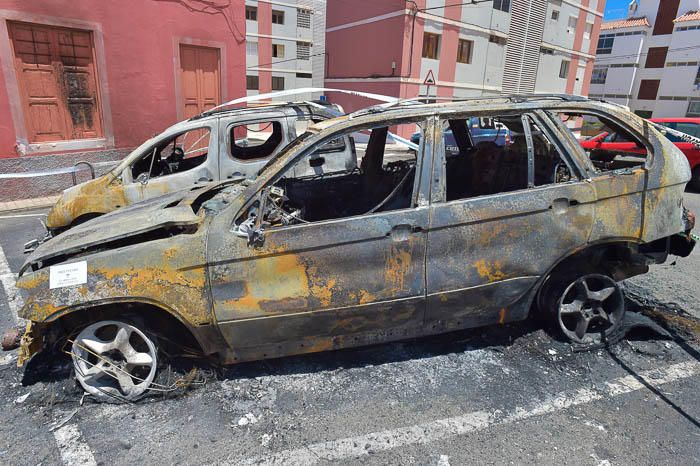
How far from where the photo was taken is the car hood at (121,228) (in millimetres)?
2779

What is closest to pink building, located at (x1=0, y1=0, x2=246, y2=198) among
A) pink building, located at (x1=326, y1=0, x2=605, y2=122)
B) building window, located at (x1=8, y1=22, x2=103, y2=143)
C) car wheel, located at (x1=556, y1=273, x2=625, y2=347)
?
building window, located at (x1=8, y1=22, x2=103, y2=143)

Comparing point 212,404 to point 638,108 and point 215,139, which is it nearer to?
point 215,139

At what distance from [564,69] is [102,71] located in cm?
2965

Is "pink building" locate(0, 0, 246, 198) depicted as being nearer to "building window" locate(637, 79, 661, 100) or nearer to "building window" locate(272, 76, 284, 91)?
"building window" locate(272, 76, 284, 91)

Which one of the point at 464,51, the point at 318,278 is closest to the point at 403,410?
the point at 318,278

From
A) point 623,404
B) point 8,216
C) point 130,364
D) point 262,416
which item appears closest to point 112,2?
point 8,216

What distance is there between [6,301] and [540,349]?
5094mm

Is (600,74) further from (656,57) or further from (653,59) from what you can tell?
(656,57)

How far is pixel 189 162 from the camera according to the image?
20.4 ft

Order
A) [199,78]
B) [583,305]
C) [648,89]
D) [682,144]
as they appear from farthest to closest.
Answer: [648,89] → [199,78] → [682,144] → [583,305]

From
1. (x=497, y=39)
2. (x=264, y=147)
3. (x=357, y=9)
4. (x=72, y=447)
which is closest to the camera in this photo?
(x=72, y=447)

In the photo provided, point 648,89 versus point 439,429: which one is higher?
point 648,89

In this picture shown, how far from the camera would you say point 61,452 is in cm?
250

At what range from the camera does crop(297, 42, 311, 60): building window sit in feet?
124
